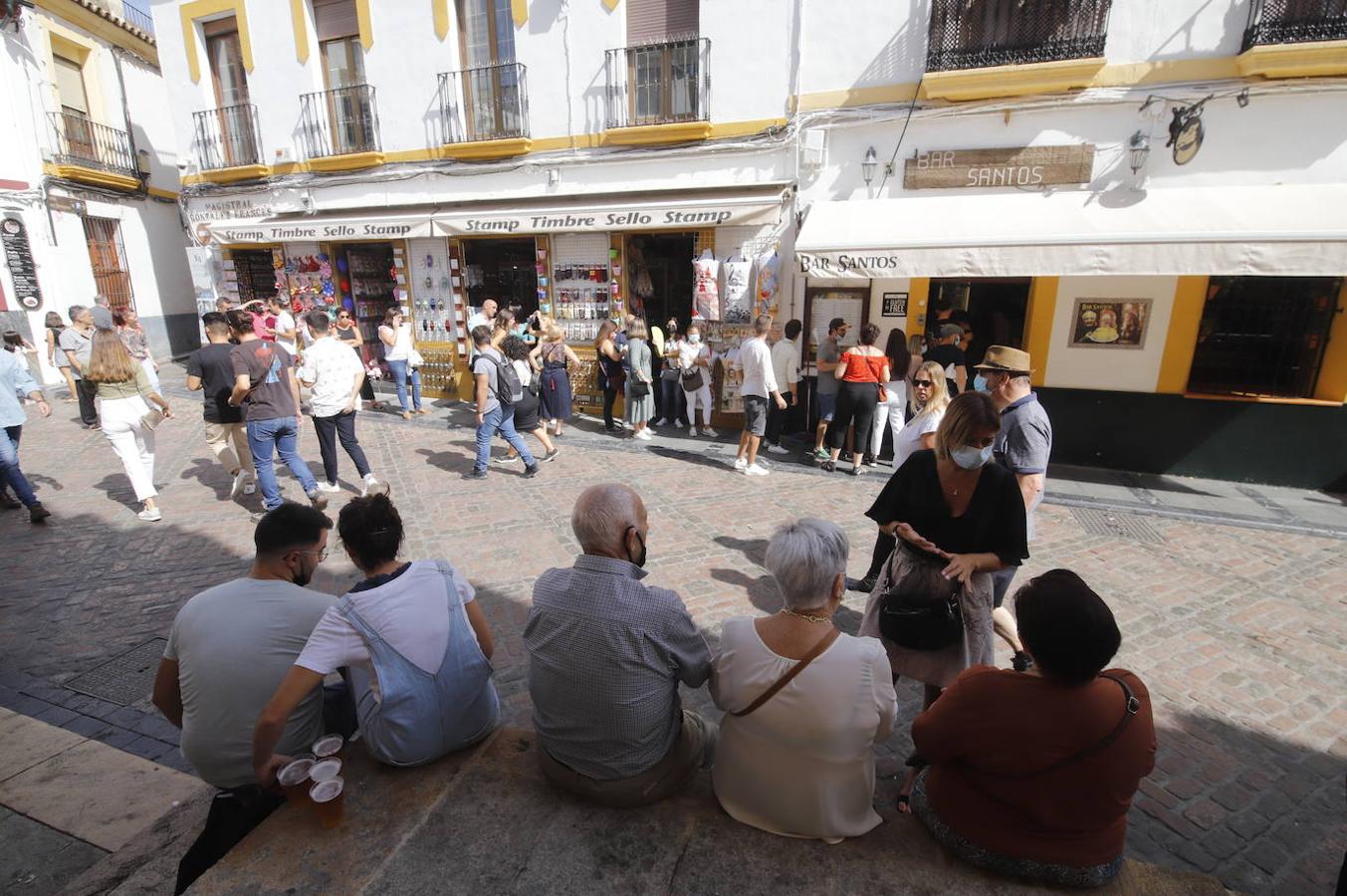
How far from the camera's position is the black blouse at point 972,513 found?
9.75ft

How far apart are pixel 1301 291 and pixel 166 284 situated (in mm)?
21092

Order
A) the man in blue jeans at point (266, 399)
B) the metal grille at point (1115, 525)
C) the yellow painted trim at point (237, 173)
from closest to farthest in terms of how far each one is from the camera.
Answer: the man in blue jeans at point (266, 399) < the metal grille at point (1115, 525) < the yellow painted trim at point (237, 173)

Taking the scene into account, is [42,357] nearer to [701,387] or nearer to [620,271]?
[620,271]

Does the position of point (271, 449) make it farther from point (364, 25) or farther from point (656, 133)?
point (364, 25)

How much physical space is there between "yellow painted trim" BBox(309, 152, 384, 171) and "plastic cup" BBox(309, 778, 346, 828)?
11196 millimetres

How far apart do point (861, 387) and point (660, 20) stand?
19.2ft

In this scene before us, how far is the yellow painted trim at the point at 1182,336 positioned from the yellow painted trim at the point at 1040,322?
122cm

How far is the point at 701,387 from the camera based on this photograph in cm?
936

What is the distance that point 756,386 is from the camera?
291 inches

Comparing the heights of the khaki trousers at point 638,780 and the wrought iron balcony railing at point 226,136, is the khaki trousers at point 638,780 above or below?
below

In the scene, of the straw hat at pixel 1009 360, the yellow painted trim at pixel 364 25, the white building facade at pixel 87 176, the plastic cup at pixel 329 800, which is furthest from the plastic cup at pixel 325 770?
the white building facade at pixel 87 176

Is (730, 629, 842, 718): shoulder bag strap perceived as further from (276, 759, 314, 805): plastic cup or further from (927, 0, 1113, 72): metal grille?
(927, 0, 1113, 72): metal grille

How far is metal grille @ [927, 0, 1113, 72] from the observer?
729 centimetres

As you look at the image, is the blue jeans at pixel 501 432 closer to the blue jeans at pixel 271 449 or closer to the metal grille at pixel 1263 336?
the blue jeans at pixel 271 449
